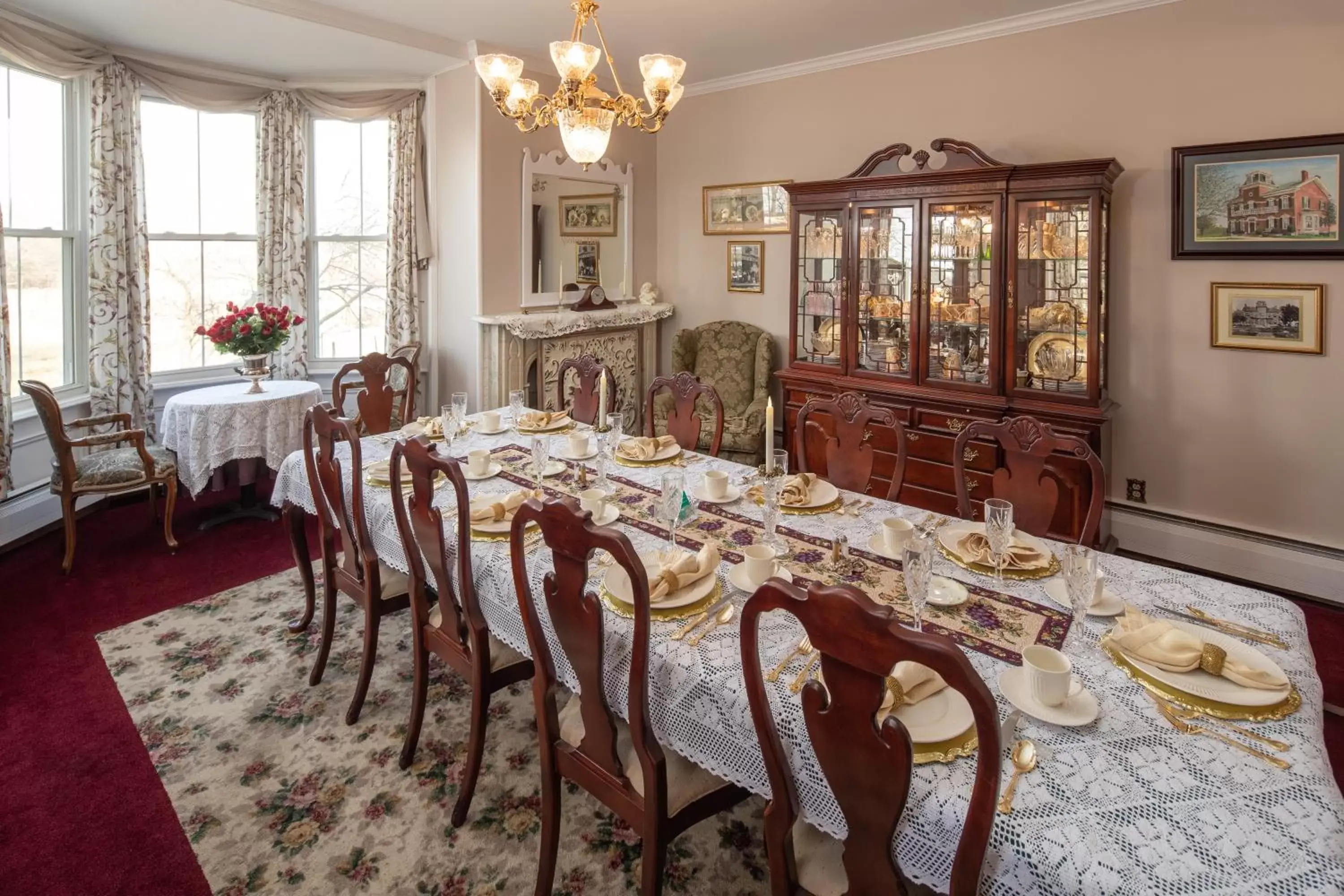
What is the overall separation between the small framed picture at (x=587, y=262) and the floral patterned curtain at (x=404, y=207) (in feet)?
3.43

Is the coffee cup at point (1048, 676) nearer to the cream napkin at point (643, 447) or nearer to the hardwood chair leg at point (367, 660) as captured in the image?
the cream napkin at point (643, 447)

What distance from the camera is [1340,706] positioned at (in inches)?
101

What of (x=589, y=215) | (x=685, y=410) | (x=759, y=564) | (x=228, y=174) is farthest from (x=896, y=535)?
(x=228, y=174)

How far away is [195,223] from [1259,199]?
5780mm

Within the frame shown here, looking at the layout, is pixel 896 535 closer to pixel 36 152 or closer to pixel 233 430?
pixel 233 430

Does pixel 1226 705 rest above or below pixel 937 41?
below

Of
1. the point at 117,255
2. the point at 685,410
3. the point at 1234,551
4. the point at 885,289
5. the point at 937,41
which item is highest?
the point at 937,41

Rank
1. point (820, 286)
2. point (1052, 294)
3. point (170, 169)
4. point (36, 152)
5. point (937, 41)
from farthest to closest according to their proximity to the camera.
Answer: point (170, 169), point (820, 286), point (937, 41), point (36, 152), point (1052, 294)

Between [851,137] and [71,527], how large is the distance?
15.3 ft

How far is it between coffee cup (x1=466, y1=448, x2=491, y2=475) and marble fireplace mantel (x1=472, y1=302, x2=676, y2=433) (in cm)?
193

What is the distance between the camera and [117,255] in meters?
4.25

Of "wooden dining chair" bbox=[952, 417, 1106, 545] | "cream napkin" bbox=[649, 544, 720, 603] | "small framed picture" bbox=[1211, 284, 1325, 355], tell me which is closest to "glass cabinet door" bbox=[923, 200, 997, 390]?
"small framed picture" bbox=[1211, 284, 1325, 355]

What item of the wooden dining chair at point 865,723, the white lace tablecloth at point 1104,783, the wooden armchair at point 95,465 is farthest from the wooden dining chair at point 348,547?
the wooden armchair at point 95,465

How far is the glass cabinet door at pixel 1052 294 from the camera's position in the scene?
3490mm
